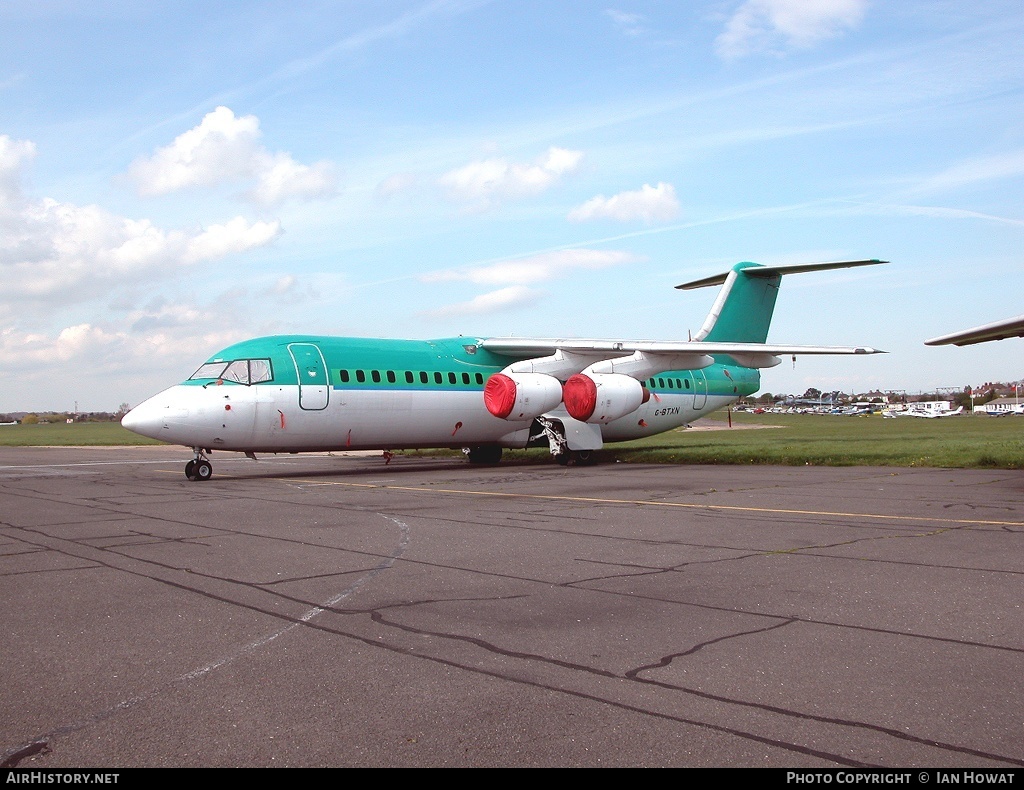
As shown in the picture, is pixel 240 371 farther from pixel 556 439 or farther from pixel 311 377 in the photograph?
pixel 556 439

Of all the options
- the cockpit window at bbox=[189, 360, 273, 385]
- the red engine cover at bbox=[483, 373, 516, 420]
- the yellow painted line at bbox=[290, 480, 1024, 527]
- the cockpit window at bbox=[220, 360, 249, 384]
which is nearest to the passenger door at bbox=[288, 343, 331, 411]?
the cockpit window at bbox=[189, 360, 273, 385]

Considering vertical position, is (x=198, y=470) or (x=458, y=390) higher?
(x=458, y=390)

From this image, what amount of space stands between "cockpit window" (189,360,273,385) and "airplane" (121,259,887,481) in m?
0.03

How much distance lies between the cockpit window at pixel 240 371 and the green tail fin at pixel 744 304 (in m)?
14.4

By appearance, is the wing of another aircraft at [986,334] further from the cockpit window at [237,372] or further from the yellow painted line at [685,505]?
the cockpit window at [237,372]

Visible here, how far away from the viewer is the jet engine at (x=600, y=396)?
24.8m

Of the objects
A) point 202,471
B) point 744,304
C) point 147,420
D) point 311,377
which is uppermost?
point 744,304

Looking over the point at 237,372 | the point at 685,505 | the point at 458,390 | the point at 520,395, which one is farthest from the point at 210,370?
the point at 685,505

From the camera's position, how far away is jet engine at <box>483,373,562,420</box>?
24156mm

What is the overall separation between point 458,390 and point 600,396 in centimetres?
384

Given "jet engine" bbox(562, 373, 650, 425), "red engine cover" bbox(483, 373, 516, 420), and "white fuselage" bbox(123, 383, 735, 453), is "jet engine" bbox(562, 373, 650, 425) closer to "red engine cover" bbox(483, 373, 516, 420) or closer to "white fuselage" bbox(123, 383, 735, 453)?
"white fuselage" bbox(123, 383, 735, 453)

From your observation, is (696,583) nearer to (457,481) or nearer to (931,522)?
(931,522)

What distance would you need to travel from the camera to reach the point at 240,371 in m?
21.2

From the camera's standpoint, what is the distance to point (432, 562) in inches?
364
